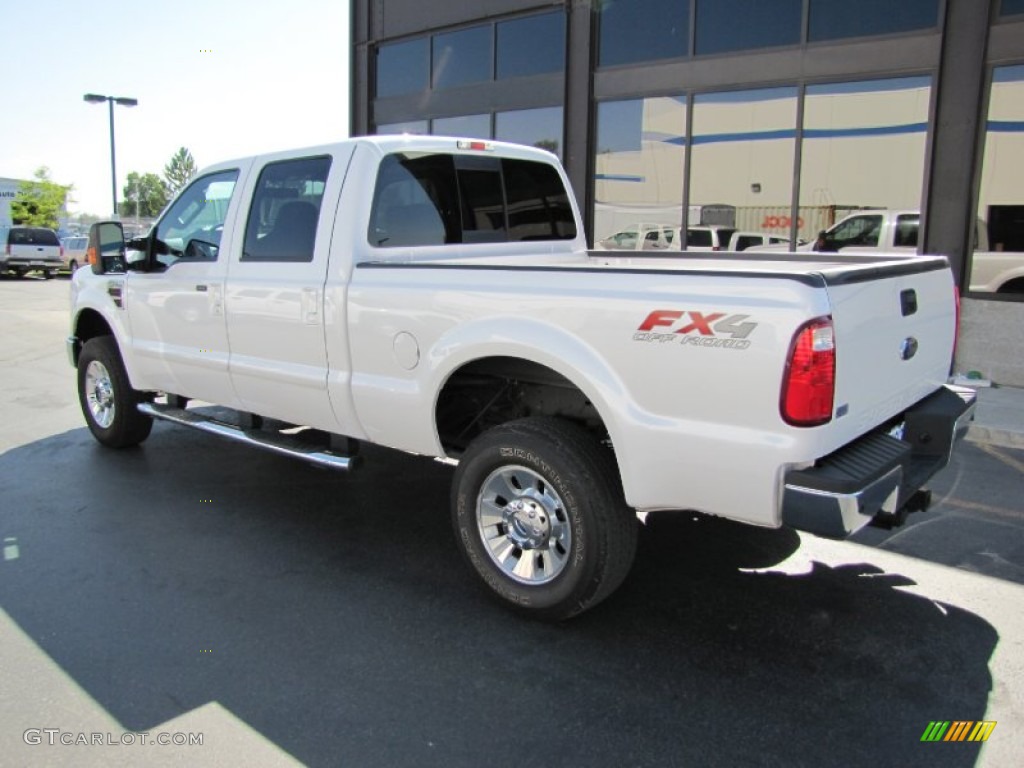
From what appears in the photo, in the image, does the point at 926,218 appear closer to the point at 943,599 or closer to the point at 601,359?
the point at 943,599

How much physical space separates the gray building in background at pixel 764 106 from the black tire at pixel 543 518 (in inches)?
295

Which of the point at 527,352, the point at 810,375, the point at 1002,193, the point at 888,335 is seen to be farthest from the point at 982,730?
the point at 1002,193

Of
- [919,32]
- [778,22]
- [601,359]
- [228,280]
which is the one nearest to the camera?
[601,359]

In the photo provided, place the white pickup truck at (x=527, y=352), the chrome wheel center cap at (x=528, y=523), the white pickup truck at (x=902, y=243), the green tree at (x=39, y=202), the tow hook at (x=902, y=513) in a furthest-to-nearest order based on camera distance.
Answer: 1. the green tree at (x=39, y=202)
2. the white pickup truck at (x=902, y=243)
3. the chrome wheel center cap at (x=528, y=523)
4. the tow hook at (x=902, y=513)
5. the white pickup truck at (x=527, y=352)

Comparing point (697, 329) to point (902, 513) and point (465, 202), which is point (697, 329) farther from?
point (465, 202)

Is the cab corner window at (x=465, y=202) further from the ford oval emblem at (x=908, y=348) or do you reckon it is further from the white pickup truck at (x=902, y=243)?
the white pickup truck at (x=902, y=243)

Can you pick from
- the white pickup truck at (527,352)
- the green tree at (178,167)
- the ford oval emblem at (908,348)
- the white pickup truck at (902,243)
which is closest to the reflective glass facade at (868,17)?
the white pickup truck at (902,243)

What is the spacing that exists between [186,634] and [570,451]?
1.76m

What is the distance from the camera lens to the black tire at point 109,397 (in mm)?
6000

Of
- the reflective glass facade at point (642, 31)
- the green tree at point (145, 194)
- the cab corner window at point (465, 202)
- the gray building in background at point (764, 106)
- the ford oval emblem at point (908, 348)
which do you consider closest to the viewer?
the ford oval emblem at point (908, 348)

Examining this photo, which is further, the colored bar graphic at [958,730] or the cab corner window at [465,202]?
the cab corner window at [465,202]

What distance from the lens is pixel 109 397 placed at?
6188 millimetres

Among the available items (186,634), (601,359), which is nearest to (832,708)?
(601,359)

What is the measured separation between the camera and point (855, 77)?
9555 mm
